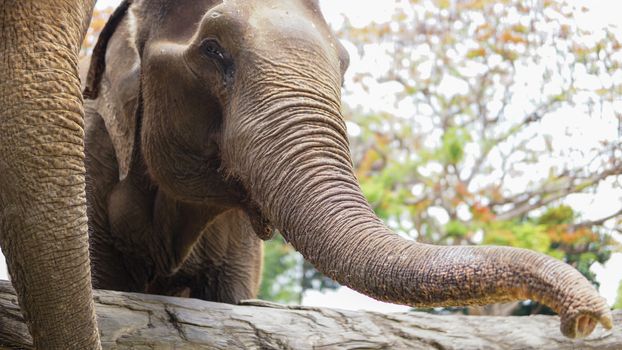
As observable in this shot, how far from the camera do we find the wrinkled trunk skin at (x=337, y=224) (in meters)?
2.58

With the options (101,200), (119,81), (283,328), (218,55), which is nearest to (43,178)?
(218,55)

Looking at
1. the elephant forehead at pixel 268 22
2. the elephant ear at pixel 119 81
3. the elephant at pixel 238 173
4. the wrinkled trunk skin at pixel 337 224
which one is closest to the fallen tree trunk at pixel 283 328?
the elephant at pixel 238 173

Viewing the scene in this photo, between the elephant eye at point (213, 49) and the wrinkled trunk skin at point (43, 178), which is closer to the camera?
the wrinkled trunk skin at point (43, 178)

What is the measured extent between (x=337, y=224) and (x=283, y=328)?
89 cm

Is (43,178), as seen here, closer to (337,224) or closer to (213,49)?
(337,224)

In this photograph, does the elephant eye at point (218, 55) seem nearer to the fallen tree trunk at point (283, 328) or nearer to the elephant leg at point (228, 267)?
the fallen tree trunk at point (283, 328)

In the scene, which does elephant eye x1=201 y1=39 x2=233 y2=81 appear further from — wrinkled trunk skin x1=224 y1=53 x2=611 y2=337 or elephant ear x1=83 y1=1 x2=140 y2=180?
elephant ear x1=83 y1=1 x2=140 y2=180

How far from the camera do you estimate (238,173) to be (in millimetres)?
3742

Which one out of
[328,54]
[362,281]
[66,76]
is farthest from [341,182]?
[66,76]

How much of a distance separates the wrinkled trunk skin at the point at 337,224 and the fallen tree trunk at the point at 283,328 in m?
0.55

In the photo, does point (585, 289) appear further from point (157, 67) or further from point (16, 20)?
point (157, 67)

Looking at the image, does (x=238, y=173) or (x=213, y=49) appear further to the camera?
(x=213, y=49)

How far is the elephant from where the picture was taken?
9.21ft

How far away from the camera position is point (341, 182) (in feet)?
10.9
